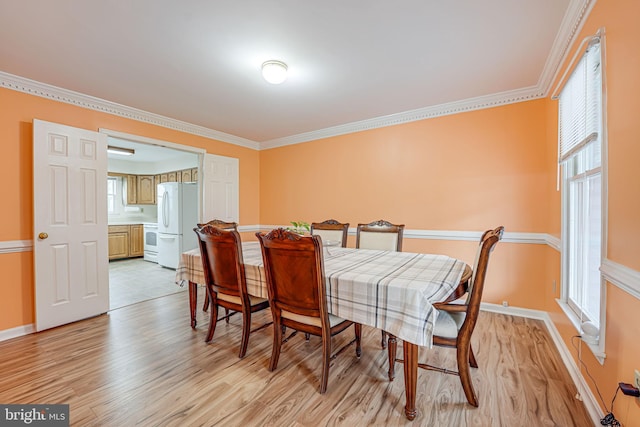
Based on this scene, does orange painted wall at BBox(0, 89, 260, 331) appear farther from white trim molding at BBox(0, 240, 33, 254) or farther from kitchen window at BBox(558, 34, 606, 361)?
kitchen window at BBox(558, 34, 606, 361)

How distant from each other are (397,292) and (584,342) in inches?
49.8

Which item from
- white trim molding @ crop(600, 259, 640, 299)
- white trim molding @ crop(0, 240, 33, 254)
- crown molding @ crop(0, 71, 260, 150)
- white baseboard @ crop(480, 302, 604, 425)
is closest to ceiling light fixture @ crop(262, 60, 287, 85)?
crown molding @ crop(0, 71, 260, 150)

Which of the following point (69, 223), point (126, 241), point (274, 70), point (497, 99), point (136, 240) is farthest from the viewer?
point (136, 240)

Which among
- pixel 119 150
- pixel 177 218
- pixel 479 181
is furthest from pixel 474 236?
pixel 119 150

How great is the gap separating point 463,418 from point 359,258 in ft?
3.87

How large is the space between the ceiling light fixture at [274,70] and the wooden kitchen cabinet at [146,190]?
5.90 m

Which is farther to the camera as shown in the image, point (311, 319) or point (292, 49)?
point (292, 49)

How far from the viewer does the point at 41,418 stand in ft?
5.13

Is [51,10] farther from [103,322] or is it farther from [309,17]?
[103,322]

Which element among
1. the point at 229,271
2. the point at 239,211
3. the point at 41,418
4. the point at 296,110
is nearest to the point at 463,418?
the point at 229,271

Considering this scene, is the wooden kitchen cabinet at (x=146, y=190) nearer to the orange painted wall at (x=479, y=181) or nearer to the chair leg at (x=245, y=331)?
the orange painted wall at (x=479, y=181)

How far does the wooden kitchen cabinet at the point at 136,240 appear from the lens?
637 centimetres

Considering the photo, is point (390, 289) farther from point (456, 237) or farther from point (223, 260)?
point (456, 237)

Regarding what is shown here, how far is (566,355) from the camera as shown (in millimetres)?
1991
